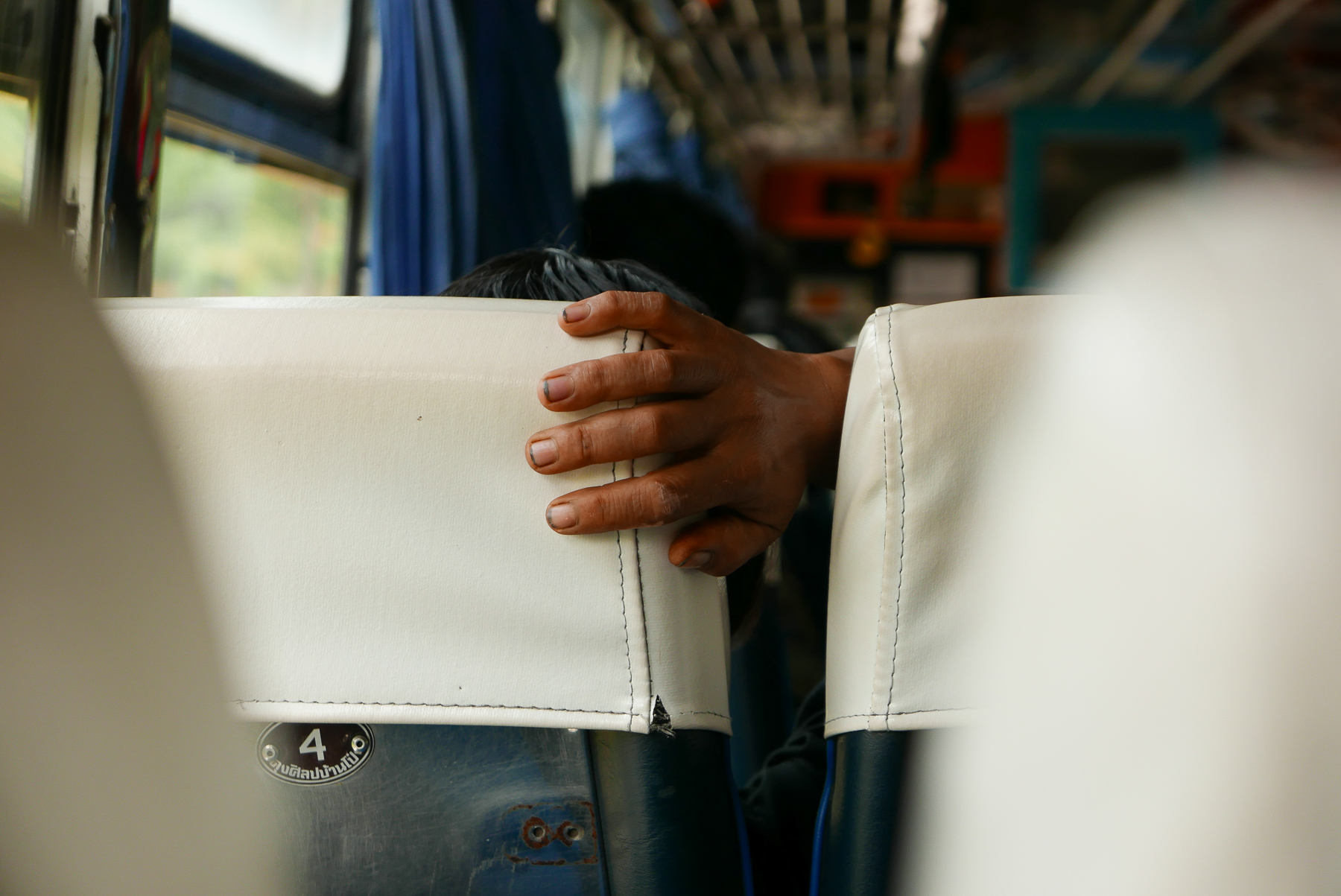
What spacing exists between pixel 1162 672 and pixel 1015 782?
0.11m

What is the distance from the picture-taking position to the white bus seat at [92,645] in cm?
36

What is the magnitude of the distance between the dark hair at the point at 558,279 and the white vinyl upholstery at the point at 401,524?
0.85ft

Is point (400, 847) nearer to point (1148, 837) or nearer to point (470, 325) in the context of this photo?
point (470, 325)

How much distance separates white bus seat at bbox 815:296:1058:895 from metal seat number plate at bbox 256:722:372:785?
1.18ft

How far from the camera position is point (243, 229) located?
7.18ft

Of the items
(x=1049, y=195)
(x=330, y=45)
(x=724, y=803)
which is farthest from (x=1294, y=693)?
(x=1049, y=195)

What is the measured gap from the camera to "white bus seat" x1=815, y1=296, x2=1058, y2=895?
0.66 m

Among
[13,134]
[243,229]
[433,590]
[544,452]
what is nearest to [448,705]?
[433,590]

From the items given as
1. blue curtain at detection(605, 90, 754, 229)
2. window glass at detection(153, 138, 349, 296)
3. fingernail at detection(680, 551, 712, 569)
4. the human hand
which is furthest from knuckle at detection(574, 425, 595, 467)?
blue curtain at detection(605, 90, 754, 229)

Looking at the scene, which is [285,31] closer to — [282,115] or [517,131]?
[282,115]

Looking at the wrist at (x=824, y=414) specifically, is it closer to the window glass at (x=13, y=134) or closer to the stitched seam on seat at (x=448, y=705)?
the stitched seam on seat at (x=448, y=705)

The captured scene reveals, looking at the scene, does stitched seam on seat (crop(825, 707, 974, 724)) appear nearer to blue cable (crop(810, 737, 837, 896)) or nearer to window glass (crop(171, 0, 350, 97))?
blue cable (crop(810, 737, 837, 896))

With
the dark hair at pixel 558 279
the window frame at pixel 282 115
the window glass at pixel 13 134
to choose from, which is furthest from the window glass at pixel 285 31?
the dark hair at pixel 558 279

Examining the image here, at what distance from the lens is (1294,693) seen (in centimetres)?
43
